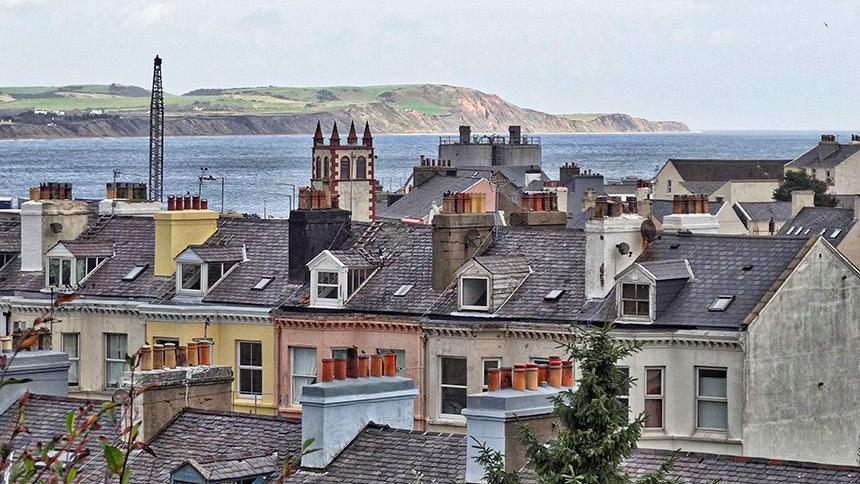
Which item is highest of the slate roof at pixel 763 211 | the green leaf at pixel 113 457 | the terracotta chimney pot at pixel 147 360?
the slate roof at pixel 763 211

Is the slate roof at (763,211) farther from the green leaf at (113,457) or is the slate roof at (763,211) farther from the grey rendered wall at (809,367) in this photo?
the green leaf at (113,457)

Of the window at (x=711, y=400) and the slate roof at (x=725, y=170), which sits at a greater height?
the slate roof at (x=725, y=170)

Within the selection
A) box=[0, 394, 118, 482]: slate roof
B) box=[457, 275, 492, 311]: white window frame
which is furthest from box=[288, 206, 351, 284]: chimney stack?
box=[0, 394, 118, 482]: slate roof

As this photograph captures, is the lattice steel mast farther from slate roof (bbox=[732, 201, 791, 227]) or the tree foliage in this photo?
the tree foliage

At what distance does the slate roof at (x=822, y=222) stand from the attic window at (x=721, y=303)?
49333 millimetres

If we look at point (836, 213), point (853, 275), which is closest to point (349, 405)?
point (853, 275)

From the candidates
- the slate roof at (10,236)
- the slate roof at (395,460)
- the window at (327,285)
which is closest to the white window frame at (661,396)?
the window at (327,285)

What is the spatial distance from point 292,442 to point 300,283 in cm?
2034

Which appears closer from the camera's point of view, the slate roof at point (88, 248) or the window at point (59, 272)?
the window at point (59, 272)

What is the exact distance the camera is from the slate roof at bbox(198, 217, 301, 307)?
157ft

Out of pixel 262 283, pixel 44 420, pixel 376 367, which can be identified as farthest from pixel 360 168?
pixel 376 367

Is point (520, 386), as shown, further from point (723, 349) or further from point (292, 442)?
point (723, 349)

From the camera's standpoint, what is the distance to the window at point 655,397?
133 ft

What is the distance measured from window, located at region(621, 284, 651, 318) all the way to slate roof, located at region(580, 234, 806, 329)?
0.31 m
